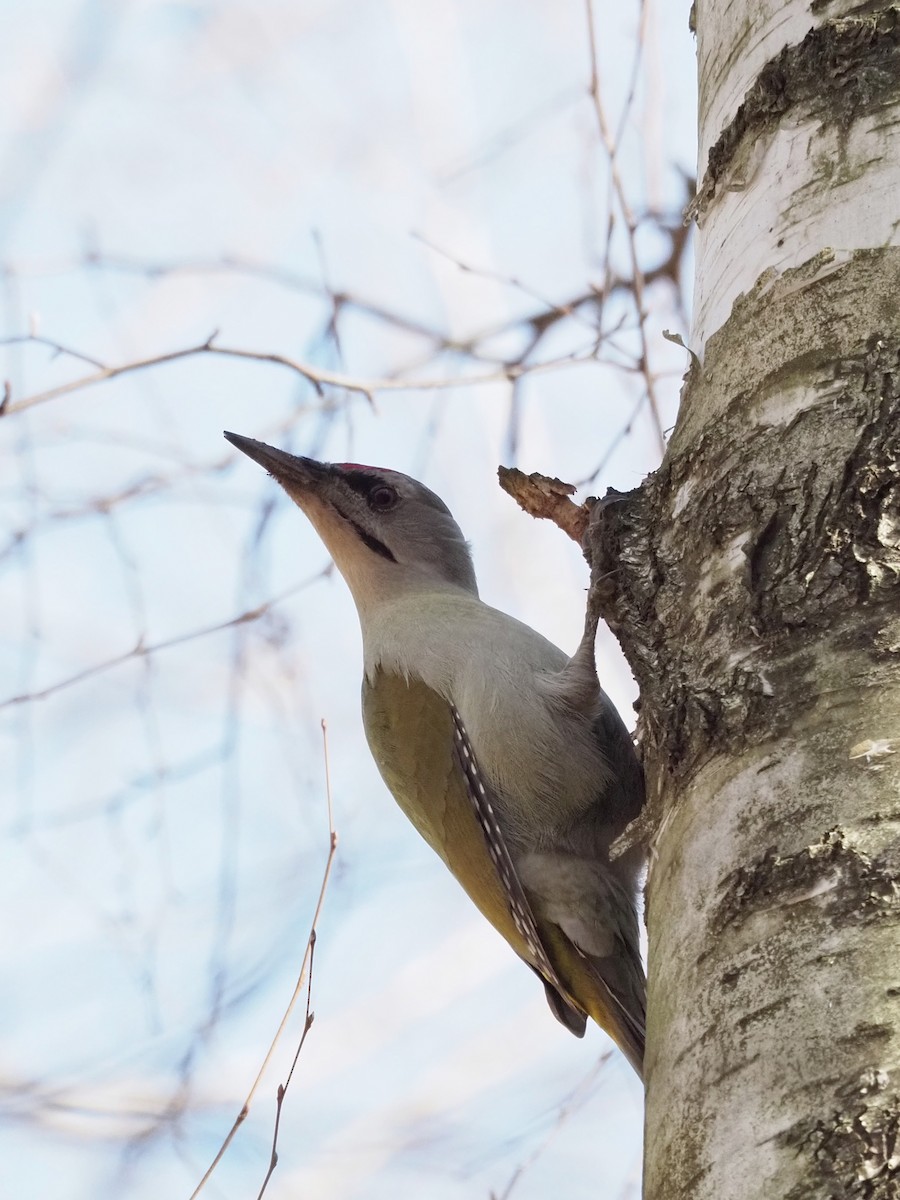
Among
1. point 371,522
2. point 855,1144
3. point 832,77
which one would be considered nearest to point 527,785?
point 371,522

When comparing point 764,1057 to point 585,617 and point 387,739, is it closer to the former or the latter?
point 585,617

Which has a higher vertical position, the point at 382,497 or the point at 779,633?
the point at 382,497

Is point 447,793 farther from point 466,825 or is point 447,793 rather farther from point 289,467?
point 289,467

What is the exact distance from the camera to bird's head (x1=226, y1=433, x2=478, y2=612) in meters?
4.41

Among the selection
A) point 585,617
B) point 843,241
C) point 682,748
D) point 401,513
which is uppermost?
point 401,513

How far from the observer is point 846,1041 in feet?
3.95

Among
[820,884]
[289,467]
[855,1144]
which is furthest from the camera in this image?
[289,467]

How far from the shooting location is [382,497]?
181 inches

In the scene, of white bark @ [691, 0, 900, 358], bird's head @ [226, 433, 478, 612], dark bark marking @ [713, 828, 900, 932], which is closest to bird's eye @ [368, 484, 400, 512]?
bird's head @ [226, 433, 478, 612]

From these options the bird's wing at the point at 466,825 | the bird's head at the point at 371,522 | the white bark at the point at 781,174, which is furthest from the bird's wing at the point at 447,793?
the white bark at the point at 781,174

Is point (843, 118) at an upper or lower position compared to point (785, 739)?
upper

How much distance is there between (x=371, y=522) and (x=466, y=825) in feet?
4.46

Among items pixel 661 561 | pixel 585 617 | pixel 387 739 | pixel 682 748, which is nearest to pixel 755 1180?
pixel 682 748

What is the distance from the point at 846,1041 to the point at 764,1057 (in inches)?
3.6
